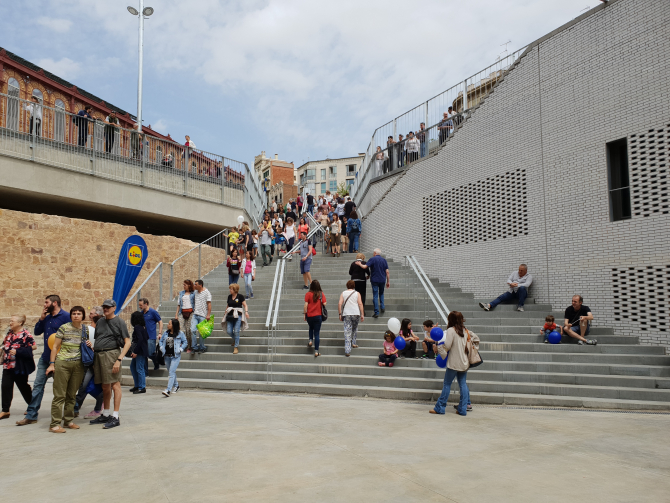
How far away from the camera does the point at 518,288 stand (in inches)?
487

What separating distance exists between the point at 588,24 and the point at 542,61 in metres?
1.31

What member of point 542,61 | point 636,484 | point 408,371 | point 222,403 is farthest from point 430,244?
point 636,484

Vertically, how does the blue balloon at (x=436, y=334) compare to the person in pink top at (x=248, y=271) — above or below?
below

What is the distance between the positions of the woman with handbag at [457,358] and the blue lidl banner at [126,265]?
7.59 meters

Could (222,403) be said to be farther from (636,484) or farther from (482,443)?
(636,484)

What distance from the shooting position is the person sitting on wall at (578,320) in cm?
1028

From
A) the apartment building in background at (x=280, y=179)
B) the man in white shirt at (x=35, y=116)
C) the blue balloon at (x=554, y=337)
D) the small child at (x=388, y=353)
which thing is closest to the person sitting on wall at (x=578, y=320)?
the blue balloon at (x=554, y=337)

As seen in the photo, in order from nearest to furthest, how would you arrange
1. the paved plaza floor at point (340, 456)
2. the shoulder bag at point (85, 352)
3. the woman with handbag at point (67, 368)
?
the paved plaza floor at point (340, 456), the woman with handbag at point (67, 368), the shoulder bag at point (85, 352)

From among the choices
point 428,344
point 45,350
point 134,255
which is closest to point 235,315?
point 134,255

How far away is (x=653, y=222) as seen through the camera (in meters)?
10.3

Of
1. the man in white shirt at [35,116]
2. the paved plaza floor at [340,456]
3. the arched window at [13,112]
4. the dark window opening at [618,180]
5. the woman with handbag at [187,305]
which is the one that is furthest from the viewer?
the man in white shirt at [35,116]

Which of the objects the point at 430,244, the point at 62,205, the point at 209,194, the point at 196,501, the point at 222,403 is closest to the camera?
the point at 196,501

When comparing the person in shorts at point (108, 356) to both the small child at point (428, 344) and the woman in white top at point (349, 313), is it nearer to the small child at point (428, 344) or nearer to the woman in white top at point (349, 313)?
the woman in white top at point (349, 313)

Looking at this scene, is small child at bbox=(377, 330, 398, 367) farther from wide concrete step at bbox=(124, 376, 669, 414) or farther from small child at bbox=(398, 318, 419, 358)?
wide concrete step at bbox=(124, 376, 669, 414)
